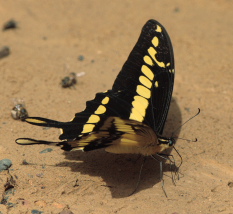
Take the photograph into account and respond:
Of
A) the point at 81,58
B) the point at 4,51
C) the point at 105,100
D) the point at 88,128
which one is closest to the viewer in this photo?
the point at 88,128

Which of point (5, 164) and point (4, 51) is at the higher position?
point (4, 51)

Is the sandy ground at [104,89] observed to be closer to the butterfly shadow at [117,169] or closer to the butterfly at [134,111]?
the butterfly shadow at [117,169]

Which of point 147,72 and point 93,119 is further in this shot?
point 147,72

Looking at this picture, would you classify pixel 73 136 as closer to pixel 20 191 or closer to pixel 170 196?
pixel 20 191

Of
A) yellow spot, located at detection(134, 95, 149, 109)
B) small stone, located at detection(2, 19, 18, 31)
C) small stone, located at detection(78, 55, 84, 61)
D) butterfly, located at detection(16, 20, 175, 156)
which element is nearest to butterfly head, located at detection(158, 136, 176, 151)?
butterfly, located at detection(16, 20, 175, 156)

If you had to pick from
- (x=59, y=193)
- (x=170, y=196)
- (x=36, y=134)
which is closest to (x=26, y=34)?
(x=36, y=134)

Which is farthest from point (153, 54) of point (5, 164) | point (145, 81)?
point (5, 164)

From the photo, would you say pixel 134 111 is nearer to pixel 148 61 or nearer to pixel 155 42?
pixel 148 61

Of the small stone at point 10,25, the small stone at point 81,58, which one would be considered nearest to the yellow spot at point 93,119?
the small stone at point 81,58
